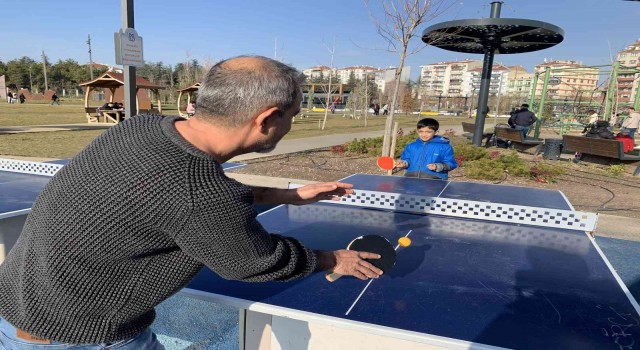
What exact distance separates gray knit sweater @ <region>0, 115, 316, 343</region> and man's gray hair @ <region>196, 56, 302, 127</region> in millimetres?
136

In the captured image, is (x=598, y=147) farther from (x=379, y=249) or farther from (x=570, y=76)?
(x=379, y=249)

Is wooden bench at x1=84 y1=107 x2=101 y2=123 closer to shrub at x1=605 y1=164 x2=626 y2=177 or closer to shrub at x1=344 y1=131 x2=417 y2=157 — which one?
shrub at x1=344 y1=131 x2=417 y2=157

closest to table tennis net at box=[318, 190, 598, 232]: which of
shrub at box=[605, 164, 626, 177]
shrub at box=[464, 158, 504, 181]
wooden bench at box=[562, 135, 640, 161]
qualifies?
shrub at box=[464, 158, 504, 181]

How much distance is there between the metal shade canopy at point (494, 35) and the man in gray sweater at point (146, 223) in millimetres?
10437

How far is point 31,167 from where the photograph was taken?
5098mm

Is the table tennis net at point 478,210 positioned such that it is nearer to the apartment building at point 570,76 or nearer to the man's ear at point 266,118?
the man's ear at point 266,118

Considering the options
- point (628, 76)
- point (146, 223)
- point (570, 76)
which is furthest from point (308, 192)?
point (628, 76)

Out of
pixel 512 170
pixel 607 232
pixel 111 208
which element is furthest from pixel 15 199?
pixel 512 170

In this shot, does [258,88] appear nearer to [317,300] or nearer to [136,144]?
[136,144]

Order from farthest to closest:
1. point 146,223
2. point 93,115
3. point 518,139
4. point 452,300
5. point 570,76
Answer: point 93,115, point 570,76, point 518,139, point 452,300, point 146,223

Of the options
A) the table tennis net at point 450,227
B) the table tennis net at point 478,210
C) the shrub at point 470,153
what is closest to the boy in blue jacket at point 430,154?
the table tennis net at point 478,210

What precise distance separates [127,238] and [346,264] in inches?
31.2

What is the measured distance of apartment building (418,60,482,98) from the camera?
121875 mm

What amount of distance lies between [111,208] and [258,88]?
535mm
